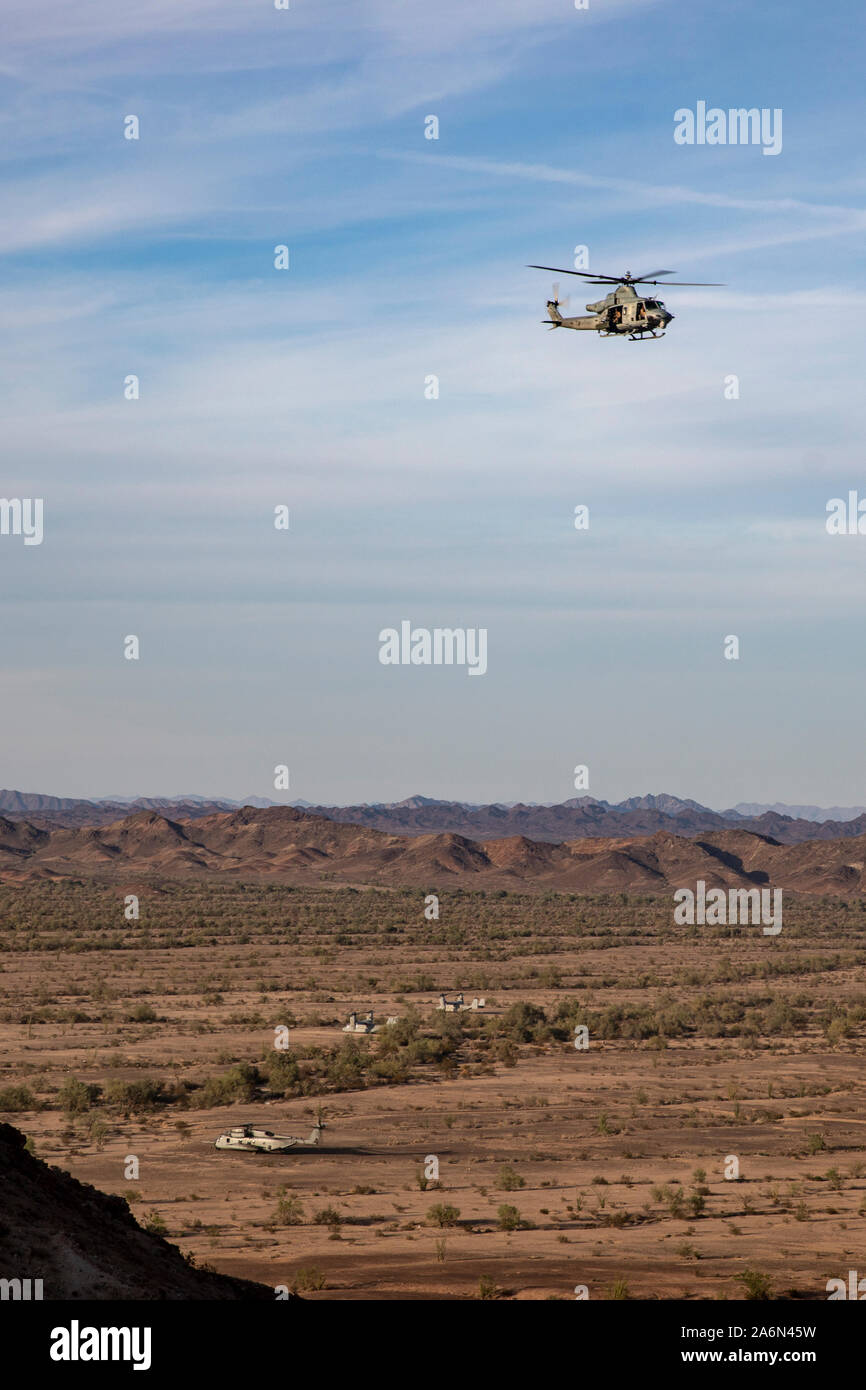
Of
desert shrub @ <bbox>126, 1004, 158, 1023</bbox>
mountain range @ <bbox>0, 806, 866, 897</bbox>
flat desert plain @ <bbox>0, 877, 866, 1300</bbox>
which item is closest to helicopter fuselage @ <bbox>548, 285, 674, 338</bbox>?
flat desert plain @ <bbox>0, 877, 866, 1300</bbox>

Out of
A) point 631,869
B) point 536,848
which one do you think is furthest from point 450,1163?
point 536,848

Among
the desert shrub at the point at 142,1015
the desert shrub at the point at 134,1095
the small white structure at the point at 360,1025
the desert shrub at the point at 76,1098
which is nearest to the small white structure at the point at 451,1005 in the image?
the small white structure at the point at 360,1025

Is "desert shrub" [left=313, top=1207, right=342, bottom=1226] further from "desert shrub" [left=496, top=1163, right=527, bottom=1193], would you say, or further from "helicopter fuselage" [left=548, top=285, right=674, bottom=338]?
"helicopter fuselage" [left=548, top=285, right=674, bottom=338]

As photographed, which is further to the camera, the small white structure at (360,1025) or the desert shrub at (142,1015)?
the desert shrub at (142,1015)

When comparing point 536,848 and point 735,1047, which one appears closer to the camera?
point 735,1047

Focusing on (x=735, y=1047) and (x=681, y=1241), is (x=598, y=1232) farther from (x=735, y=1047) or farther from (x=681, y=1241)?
(x=735, y=1047)

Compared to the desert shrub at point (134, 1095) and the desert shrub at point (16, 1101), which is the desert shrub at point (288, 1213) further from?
the desert shrub at point (16, 1101)
